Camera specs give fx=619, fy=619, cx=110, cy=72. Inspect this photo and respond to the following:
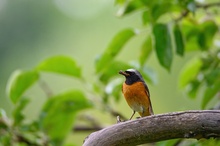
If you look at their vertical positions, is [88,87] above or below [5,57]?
below

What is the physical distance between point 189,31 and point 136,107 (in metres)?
0.92

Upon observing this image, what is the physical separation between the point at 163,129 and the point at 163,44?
0.91 meters

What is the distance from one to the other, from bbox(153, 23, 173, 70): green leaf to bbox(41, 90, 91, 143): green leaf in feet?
2.19

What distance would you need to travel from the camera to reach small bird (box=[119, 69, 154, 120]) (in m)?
2.24

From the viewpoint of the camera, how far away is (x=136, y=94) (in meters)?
2.23

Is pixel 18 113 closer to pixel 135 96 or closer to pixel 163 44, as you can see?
pixel 163 44

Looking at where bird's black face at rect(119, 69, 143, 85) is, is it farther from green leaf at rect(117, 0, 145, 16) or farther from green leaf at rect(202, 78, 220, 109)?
green leaf at rect(117, 0, 145, 16)

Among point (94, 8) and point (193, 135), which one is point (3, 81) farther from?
point (193, 135)

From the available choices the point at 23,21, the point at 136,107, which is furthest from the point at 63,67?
the point at 23,21

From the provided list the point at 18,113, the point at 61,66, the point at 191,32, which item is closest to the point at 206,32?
the point at 191,32

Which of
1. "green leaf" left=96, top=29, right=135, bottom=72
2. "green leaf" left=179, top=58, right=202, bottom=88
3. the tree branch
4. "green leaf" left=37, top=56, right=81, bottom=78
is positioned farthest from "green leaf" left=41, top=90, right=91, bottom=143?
the tree branch

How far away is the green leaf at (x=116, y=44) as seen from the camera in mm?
2934

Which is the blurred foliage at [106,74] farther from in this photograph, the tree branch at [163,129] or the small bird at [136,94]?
the tree branch at [163,129]

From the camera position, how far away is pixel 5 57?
867 cm
